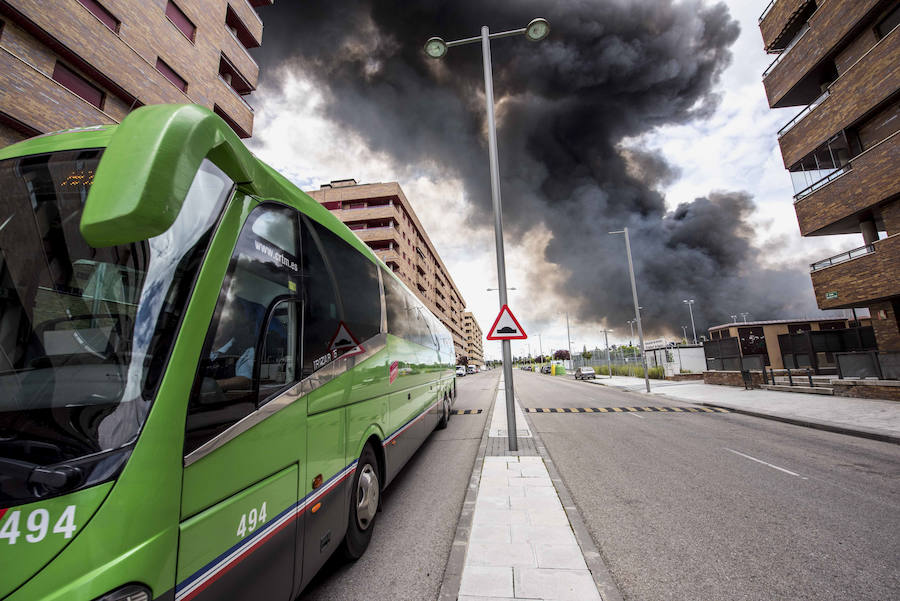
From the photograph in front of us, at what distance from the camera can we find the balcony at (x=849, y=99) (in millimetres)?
12391

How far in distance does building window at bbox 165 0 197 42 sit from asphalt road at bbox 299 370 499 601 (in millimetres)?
21151

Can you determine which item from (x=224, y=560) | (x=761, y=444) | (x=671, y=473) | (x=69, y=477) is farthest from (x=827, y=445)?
(x=69, y=477)

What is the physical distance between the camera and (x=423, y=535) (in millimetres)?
3762

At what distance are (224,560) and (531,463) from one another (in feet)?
16.5

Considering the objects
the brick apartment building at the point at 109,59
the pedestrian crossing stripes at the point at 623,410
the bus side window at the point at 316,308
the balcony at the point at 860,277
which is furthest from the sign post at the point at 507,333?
the balcony at the point at 860,277

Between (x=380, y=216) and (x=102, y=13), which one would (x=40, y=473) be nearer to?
(x=102, y=13)

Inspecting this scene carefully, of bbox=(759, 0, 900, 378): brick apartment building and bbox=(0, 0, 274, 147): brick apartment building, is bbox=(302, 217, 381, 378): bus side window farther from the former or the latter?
bbox=(759, 0, 900, 378): brick apartment building

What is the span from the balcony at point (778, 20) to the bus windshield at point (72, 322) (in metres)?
25.2

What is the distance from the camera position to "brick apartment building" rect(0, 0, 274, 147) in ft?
33.2

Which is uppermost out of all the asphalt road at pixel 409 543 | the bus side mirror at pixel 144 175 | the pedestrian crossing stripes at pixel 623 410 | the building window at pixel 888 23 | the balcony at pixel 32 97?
the building window at pixel 888 23

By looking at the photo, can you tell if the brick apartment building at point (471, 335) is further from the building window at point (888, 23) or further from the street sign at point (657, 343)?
the building window at point (888, 23)

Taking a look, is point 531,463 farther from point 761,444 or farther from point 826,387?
point 826,387

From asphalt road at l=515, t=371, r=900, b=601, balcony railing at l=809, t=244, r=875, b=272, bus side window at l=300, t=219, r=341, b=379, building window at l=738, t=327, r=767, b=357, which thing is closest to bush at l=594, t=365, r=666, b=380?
building window at l=738, t=327, r=767, b=357

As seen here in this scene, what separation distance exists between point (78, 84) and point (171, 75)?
14.3ft
